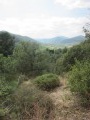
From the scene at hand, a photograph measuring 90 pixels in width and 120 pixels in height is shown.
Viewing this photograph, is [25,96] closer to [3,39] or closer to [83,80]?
[83,80]

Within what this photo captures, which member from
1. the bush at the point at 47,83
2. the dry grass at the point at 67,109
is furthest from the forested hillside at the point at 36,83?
the dry grass at the point at 67,109

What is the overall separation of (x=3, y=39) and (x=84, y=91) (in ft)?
82.1

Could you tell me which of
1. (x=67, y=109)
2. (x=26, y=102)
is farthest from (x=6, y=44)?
(x=67, y=109)

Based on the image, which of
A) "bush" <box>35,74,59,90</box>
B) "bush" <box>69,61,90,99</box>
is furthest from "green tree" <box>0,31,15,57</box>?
"bush" <box>69,61,90,99</box>

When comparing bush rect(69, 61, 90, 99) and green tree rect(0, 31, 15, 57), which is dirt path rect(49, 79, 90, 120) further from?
green tree rect(0, 31, 15, 57)

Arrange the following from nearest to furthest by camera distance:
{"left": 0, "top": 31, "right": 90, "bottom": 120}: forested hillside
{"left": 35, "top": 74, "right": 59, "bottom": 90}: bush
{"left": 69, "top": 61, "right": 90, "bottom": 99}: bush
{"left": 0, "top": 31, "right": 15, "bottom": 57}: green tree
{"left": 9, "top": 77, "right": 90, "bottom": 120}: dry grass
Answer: {"left": 9, "top": 77, "right": 90, "bottom": 120}: dry grass
{"left": 0, "top": 31, "right": 90, "bottom": 120}: forested hillside
{"left": 69, "top": 61, "right": 90, "bottom": 99}: bush
{"left": 35, "top": 74, "right": 59, "bottom": 90}: bush
{"left": 0, "top": 31, "right": 15, "bottom": 57}: green tree

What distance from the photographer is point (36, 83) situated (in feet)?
36.4

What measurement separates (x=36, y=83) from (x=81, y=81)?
11.2 feet

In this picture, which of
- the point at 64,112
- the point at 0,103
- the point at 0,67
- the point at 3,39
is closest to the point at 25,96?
the point at 0,103

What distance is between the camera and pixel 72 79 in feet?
27.8

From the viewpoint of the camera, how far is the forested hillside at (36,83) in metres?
→ 7.52

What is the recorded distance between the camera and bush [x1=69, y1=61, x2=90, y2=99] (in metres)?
7.89

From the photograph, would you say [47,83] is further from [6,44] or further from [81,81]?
[6,44]

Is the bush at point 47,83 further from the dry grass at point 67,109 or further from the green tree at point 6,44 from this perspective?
the green tree at point 6,44
